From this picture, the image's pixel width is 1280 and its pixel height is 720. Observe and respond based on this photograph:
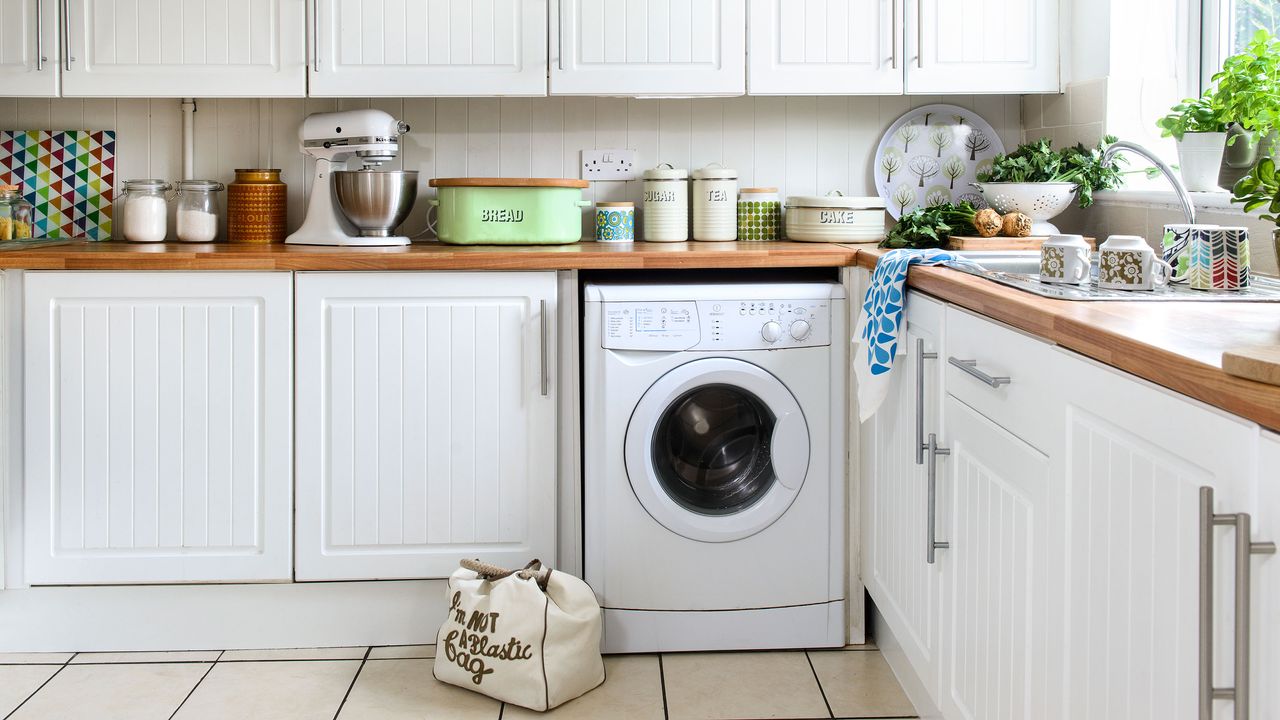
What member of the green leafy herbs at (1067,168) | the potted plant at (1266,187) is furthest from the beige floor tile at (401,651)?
the potted plant at (1266,187)

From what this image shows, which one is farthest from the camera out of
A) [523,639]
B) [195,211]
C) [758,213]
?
[758,213]

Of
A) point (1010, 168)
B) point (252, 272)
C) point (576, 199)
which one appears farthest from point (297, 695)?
point (1010, 168)

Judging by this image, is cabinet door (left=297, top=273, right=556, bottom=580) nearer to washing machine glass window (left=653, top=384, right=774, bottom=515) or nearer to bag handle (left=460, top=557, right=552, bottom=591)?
bag handle (left=460, top=557, right=552, bottom=591)

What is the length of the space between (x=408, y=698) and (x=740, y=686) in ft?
2.30

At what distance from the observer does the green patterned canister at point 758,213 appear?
10.6 feet

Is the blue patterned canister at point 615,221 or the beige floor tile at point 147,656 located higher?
the blue patterned canister at point 615,221

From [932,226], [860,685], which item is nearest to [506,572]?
[860,685]

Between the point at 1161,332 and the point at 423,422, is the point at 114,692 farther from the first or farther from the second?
the point at 1161,332

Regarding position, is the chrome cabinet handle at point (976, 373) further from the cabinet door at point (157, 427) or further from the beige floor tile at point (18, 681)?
the beige floor tile at point (18, 681)

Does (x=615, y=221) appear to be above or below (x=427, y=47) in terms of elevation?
below

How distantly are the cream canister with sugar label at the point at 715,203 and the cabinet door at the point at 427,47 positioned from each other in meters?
0.53

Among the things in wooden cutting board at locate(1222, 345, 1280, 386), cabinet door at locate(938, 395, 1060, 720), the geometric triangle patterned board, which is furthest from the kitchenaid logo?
wooden cutting board at locate(1222, 345, 1280, 386)

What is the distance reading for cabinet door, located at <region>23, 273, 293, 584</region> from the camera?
2.61 m

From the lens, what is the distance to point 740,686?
2.54m
